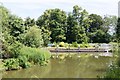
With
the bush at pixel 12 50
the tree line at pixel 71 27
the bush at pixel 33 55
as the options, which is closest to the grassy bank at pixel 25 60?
the bush at pixel 33 55

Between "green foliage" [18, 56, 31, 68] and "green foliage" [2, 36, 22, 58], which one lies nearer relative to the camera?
"green foliage" [18, 56, 31, 68]

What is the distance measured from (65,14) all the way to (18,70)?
69.7 ft

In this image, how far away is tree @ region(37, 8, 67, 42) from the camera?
34.4 m

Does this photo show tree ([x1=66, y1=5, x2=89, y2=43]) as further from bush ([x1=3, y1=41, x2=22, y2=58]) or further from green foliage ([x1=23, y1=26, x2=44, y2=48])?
bush ([x1=3, y1=41, x2=22, y2=58])

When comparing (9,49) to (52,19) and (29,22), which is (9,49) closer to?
(29,22)

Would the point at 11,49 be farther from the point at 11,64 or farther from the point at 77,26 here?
the point at 77,26

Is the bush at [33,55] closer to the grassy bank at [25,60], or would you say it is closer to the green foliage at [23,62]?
the grassy bank at [25,60]

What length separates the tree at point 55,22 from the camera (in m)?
34.4

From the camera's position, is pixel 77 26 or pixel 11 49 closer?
pixel 11 49

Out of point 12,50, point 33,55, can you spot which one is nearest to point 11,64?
point 12,50

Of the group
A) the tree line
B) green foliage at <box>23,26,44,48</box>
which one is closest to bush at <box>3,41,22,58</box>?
green foliage at <box>23,26,44,48</box>

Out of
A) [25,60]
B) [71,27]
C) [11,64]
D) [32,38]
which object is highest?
[71,27]

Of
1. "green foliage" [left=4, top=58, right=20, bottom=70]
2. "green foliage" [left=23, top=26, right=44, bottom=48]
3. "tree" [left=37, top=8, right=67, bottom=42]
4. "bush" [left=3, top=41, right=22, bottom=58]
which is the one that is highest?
"tree" [left=37, top=8, right=67, bottom=42]

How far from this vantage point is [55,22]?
3491 cm
